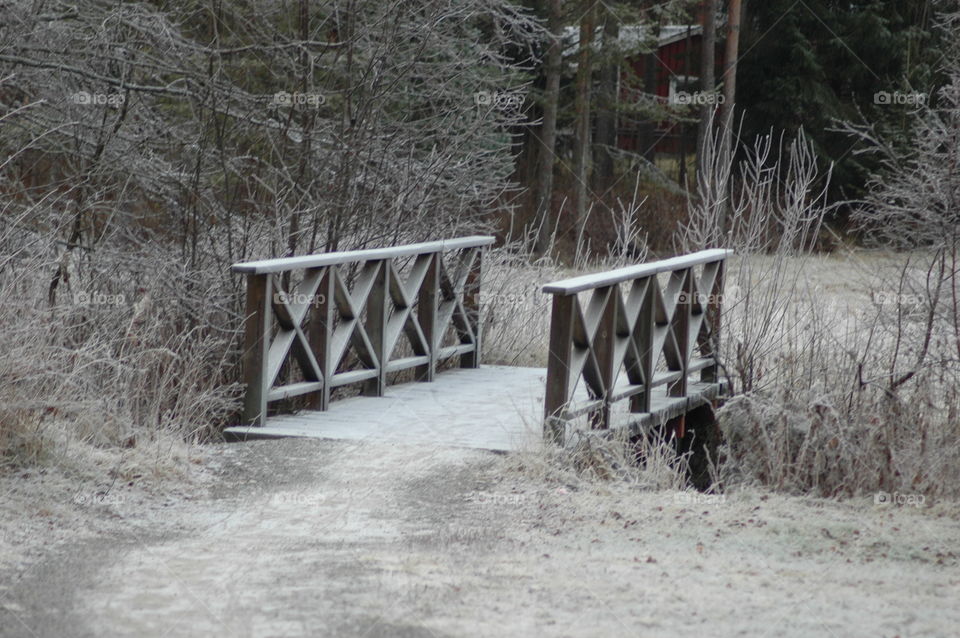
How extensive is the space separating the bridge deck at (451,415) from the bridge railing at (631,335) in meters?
0.20

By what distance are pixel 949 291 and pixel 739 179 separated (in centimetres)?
1900

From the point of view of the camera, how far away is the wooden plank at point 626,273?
7.24 meters

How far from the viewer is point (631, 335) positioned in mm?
8219

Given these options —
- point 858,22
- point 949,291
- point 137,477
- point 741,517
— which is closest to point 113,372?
point 137,477

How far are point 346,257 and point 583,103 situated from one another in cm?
1533

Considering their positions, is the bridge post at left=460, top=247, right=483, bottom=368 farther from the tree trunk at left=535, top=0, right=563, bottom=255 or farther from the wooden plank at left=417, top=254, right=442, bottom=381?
the tree trunk at left=535, top=0, right=563, bottom=255

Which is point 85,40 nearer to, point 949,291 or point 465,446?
point 465,446

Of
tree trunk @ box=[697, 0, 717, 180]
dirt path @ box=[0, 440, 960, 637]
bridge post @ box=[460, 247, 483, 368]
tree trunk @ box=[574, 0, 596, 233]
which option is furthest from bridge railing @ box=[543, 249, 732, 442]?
tree trunk @ box=[697, 0, 717, 180]

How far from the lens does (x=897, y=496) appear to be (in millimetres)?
6730

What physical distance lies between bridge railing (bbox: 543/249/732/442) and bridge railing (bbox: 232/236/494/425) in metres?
1.46

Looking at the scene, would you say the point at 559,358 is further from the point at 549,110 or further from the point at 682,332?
the point at 549,110

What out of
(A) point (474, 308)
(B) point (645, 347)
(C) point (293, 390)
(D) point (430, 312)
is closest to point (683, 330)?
(B) point (645, 347)

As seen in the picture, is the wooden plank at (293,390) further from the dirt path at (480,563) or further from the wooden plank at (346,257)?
the dirt path at (480,563)

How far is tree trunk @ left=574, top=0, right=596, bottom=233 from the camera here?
22359mm
